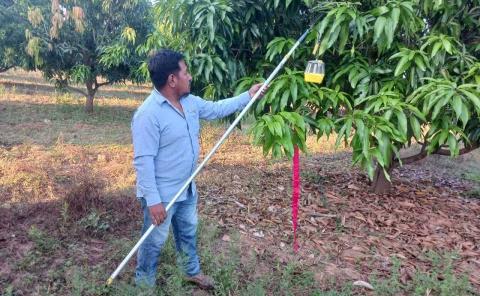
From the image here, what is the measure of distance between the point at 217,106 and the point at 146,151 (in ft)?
2.38

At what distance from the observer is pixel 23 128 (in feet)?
30.9

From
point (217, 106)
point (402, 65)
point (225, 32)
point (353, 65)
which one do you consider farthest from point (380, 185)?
point (217, 106)

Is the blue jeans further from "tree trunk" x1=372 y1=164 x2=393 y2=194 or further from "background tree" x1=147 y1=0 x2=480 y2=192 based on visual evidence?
"tree trunk" x1=372 y1=164 x2=393 y2=194

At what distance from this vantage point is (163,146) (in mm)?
2707

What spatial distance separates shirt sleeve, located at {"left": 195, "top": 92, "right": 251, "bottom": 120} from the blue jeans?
1.89 ft

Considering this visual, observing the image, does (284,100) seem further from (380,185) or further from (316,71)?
(380,185)

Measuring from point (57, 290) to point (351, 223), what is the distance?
2709mm

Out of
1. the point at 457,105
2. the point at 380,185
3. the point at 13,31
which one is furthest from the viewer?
the point at 13,31

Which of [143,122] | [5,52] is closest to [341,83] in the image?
[143,122]

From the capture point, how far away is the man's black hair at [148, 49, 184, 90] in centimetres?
266

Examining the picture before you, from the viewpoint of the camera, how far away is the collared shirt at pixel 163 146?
260 cm

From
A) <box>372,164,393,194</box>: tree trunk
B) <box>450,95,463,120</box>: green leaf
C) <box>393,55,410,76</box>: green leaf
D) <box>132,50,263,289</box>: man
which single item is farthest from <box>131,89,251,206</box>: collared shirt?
<box>372,164,393,194</box>: tree trunk

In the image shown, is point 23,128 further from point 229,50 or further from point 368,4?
point 368,4

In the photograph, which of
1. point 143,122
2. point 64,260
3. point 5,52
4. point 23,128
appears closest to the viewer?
point 143,122
